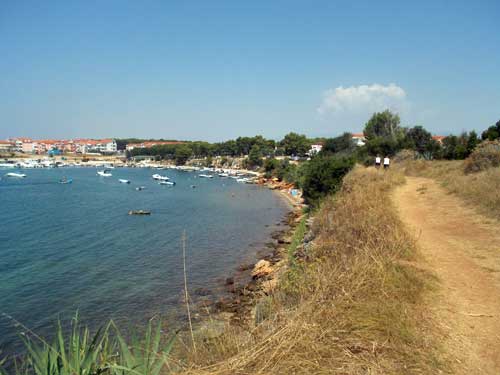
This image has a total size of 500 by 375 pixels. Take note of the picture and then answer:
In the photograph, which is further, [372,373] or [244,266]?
[244,266]

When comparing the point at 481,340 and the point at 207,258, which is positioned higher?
the point at 481,340

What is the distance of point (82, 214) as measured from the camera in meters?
39.6

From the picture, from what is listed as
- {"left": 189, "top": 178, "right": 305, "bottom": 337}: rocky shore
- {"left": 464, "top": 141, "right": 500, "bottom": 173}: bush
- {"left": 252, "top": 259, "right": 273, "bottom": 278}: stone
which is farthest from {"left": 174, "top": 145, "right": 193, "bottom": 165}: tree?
{"left": 464, "top": 141, "right": 500, "bottom": 173}: bush

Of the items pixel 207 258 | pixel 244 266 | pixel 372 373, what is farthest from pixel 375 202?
pixel 207 258

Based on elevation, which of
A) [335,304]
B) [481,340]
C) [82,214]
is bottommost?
[82,214]

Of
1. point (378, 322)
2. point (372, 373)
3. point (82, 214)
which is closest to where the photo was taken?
point (372, 373)

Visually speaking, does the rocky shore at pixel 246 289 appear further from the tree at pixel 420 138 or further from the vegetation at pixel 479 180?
the tree at pixel 420 138

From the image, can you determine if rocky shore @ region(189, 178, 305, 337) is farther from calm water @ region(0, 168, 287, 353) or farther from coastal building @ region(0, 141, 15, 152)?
coastal building @ region(0, 141, 15, 152)

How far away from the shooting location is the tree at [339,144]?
56.8m

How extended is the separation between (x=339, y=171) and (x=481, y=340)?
27610 millimetres

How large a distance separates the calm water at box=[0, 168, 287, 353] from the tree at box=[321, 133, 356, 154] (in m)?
14.9

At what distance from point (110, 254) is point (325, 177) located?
19561 mm

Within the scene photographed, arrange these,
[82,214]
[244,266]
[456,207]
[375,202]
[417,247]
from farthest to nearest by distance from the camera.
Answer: [82,214]
[244,266]
[456,207]
[375,202]
[417,247]

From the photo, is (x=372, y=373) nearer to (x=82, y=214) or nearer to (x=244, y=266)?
(x=244, y=266)
